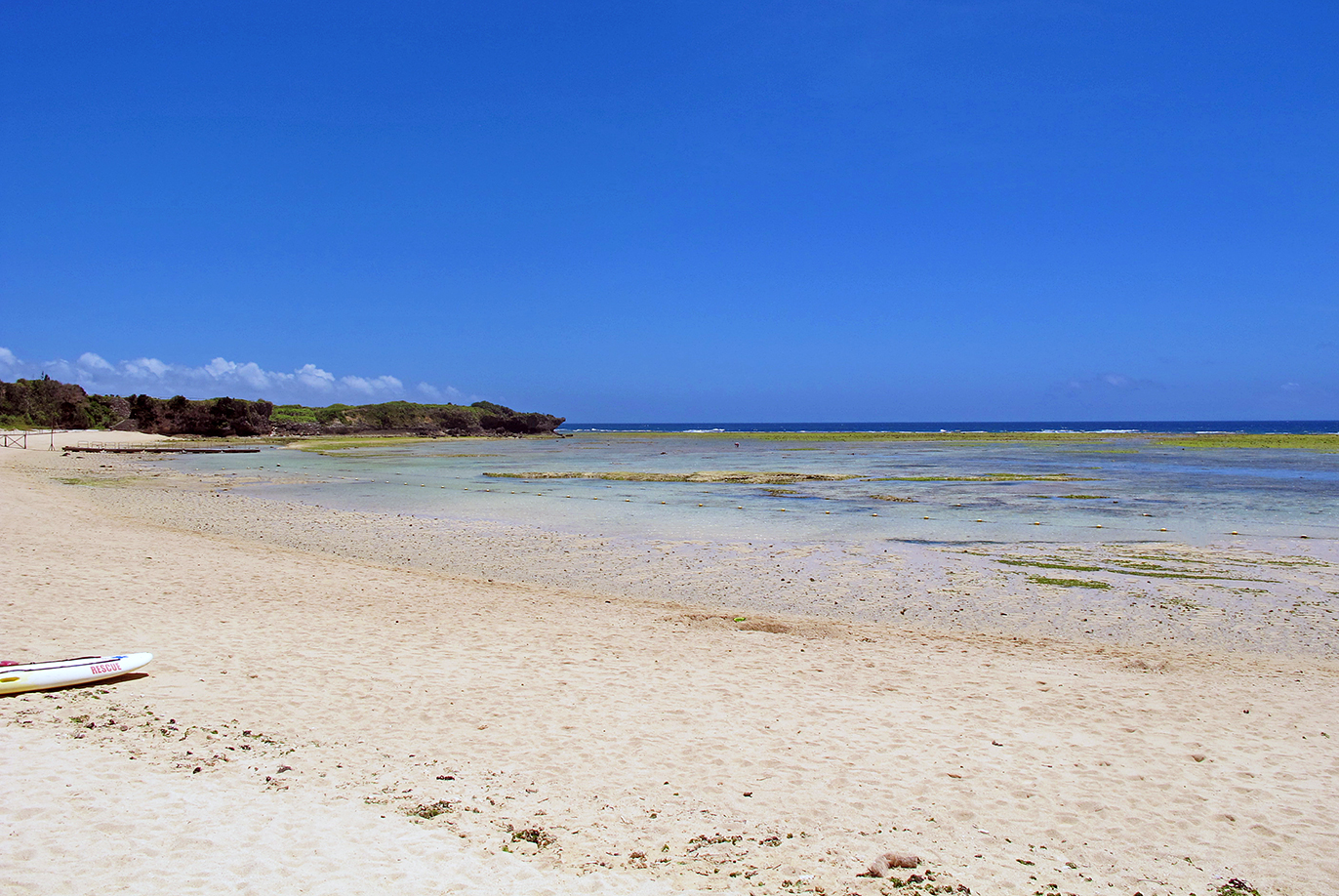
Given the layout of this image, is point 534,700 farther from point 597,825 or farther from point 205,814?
point 205,814

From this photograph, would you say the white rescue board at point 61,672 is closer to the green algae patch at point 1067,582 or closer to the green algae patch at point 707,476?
the green algae patch at point 1067,582

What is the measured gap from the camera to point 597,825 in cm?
580

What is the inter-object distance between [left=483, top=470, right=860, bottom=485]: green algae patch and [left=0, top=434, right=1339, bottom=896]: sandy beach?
27.2 metres

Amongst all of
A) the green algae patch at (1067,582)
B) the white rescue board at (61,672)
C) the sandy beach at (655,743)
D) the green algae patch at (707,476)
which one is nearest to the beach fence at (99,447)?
the green algae patch at (707,476)

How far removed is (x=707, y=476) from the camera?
144 ft

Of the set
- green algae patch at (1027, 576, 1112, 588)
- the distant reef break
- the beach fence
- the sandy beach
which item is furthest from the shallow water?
the distant reef break

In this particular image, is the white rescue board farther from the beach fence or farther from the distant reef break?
the distant reef break

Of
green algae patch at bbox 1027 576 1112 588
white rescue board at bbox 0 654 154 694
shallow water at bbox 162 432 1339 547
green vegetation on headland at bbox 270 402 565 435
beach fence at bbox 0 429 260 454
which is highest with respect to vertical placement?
green vegetation on headland at bbox 270 402 565 435

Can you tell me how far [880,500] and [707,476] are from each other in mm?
14121

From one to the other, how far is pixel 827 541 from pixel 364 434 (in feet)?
381

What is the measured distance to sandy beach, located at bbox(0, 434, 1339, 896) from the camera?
523cm

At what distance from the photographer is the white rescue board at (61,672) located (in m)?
7.66

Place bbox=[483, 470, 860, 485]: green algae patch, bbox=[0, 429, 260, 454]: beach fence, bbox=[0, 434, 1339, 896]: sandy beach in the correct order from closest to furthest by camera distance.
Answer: bbox=[0, 434, 1339, 896]: sandy beach, bbox=[483, 470, 860, 485]: green algae patch, bbox=[0, 429, 260, 454]: beach fence

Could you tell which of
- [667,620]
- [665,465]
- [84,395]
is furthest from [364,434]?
[667,620]
